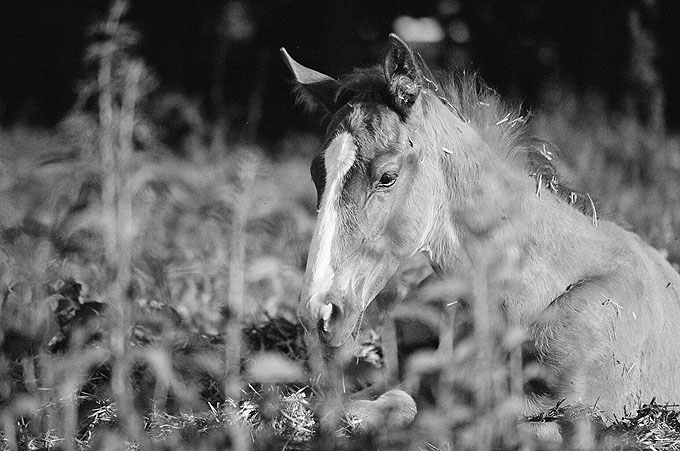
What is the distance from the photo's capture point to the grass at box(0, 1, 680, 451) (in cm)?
241

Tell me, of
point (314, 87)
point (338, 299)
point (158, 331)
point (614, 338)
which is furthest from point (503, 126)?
point (158, 331)

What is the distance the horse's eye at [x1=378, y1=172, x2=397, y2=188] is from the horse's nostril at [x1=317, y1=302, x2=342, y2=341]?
1.54 ft

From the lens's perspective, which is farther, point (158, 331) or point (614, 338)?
point (158, 331)

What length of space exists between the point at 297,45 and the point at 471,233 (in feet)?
33.5

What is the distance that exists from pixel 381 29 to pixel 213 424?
11029mm

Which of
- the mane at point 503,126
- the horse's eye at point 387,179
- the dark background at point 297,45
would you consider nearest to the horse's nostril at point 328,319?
the horse's eye at point 387,179

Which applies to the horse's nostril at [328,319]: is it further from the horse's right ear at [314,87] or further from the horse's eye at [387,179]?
the horse's right ear at [314,87]

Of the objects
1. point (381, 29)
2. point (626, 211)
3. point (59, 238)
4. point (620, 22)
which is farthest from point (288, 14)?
point (59, 238)

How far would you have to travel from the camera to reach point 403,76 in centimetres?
344

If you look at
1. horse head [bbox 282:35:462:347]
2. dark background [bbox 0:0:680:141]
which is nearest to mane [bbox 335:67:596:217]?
horse head [bbox 282:35:462:347]

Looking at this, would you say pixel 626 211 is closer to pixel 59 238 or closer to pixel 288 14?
pixel 59 238

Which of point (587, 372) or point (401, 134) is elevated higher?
point (401, 134)

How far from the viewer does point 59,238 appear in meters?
2.78

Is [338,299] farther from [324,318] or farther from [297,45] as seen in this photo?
[297,45]
